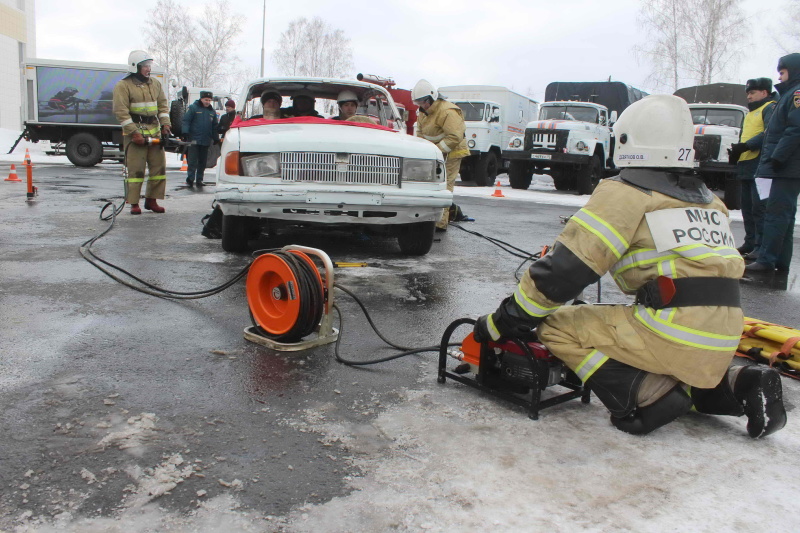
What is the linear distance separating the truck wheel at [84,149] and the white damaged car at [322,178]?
1456 cm

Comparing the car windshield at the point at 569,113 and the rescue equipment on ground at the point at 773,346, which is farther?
the car windshield at the point at 569,113

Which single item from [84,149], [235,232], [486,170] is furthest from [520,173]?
[235,232]

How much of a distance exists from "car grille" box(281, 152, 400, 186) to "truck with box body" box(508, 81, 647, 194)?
37.7 ft

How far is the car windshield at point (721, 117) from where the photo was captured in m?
16.2

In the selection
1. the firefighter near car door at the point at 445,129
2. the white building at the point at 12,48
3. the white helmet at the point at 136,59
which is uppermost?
the white building at the point at 12,48

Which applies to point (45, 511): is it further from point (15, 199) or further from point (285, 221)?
point (15, 199)

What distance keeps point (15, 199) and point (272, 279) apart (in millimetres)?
8246

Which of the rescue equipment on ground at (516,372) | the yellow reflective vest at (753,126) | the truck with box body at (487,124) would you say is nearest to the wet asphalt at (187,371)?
the rescue equipment on ground at (516,372)

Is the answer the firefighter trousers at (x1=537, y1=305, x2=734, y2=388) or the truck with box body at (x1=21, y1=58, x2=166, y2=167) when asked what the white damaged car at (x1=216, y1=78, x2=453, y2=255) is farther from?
the truck with box body at (x1=21, y1=58, x2=166, y2=167)

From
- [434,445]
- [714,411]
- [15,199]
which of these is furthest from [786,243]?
Answer: [15,199]

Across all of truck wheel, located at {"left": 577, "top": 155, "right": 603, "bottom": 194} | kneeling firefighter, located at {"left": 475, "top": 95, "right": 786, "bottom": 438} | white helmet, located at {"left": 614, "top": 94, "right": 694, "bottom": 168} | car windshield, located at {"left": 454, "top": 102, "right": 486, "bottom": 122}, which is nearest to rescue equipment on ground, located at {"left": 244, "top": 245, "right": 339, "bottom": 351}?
kneeling firefighter, located at {"left": 475, "top": 95, "right": 786, "bottom": 438}

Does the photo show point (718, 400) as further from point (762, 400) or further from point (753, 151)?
point (753, 151)

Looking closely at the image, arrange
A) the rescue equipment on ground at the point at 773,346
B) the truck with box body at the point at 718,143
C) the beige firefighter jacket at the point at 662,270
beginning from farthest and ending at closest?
the truck with box body at the point at 718,143 < the rescue equipment on ground at the point at 773,346 < the beige firefighter jacket at the point at 662,270

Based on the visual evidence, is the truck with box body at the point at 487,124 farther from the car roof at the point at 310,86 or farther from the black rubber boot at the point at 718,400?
the black rubber boot at the point at 718,400
